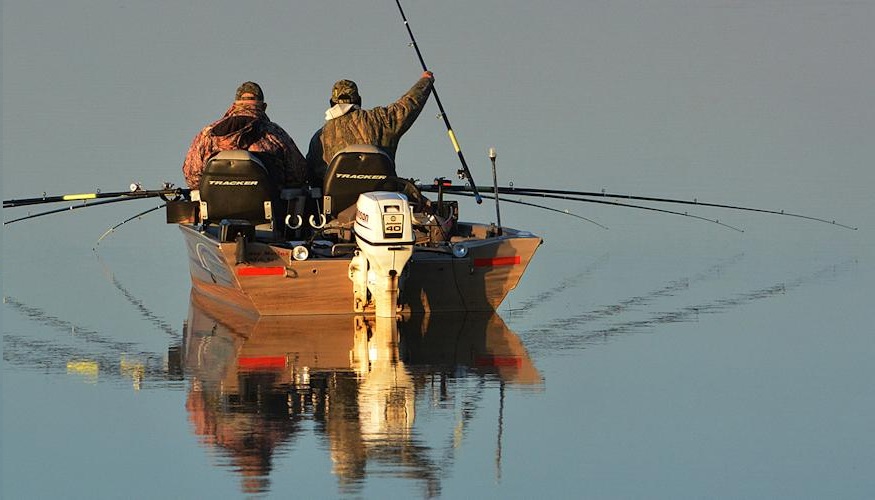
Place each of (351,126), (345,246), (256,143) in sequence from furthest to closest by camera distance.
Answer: (351,126) → (256,143) → (345,246)

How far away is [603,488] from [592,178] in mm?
21986

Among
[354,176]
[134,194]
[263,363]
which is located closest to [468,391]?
[263,363]

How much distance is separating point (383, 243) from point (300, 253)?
42.3 inches

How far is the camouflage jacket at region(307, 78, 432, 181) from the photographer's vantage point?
19.4 meters

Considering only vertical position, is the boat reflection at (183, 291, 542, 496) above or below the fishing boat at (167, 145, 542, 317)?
below

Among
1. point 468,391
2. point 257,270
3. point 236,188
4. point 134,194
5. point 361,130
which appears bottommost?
point 468,391

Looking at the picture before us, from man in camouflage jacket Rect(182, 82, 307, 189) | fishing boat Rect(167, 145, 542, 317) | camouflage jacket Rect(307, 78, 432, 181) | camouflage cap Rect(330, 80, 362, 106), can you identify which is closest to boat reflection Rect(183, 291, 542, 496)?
fishing boat Rect(167, 145, 542, 317)

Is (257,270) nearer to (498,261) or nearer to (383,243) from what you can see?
(383,243)

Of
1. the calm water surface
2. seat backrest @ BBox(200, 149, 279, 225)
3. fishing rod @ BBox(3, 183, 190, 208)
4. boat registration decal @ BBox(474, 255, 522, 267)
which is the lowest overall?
the calm water surface

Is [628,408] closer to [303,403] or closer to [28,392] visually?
[303,403]

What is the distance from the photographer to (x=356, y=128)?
63.8ft

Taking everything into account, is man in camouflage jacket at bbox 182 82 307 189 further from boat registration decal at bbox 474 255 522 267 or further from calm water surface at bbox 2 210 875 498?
boat registration decal at bbox 474 255 522 267

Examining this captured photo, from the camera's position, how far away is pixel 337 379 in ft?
44.7

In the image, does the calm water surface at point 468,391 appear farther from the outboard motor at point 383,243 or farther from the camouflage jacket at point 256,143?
the camouflage jacket at point 256,143
